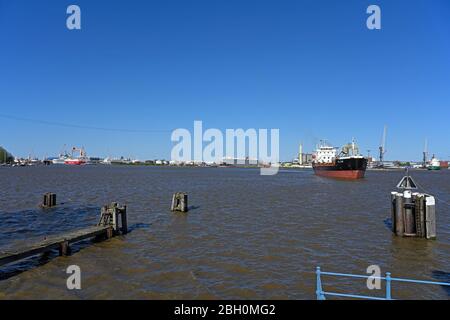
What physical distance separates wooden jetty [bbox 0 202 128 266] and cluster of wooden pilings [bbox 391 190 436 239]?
15.7m

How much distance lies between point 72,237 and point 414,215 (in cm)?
1786

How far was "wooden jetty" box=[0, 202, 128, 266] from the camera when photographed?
1187 centimetres

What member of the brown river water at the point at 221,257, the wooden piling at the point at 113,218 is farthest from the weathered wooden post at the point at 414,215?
the wooden piling at the point at 113,218

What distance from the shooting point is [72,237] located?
14805 mm

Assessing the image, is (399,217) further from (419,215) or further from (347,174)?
(347,174)

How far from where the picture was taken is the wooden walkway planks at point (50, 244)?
11.6 m

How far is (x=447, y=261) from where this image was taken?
45.5 feet

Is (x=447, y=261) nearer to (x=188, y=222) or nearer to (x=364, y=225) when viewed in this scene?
(x=364, y=225)

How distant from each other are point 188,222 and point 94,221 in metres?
6.58

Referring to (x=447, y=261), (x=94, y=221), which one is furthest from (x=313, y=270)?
(x=94, y=221)

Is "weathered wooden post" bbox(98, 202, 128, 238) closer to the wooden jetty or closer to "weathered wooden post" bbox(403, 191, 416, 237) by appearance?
the wooden jetty
